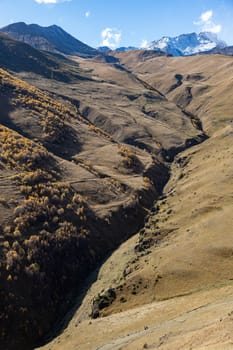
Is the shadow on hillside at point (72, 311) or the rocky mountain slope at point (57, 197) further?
the rocky mountain slope at point (57, 197)

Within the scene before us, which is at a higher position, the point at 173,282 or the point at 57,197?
the point at 57,197

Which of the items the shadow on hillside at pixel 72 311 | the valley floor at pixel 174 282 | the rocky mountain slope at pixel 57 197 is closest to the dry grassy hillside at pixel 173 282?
the valley floor at pixel 174 282

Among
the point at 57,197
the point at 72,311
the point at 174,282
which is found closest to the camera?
the point at 174,282

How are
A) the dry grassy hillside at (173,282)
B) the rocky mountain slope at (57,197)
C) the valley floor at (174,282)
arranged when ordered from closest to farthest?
the valley floor at (174,282) → the dry grassy hillside at (173,282) → the rocky mountain slope at (57,197)

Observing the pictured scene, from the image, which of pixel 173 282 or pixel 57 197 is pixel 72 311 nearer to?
pixel 173 282

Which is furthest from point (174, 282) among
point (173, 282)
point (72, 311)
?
point (72, 311)

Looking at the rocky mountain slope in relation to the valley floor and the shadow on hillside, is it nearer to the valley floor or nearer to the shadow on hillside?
the shadow on hillside

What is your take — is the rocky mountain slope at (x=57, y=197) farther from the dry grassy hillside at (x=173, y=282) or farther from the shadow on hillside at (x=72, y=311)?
the dry grassy hillside at (x=173, y=282)

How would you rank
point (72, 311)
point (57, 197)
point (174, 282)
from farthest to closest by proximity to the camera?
point (57, 197) → point (72, 311) → point (174, 282)
